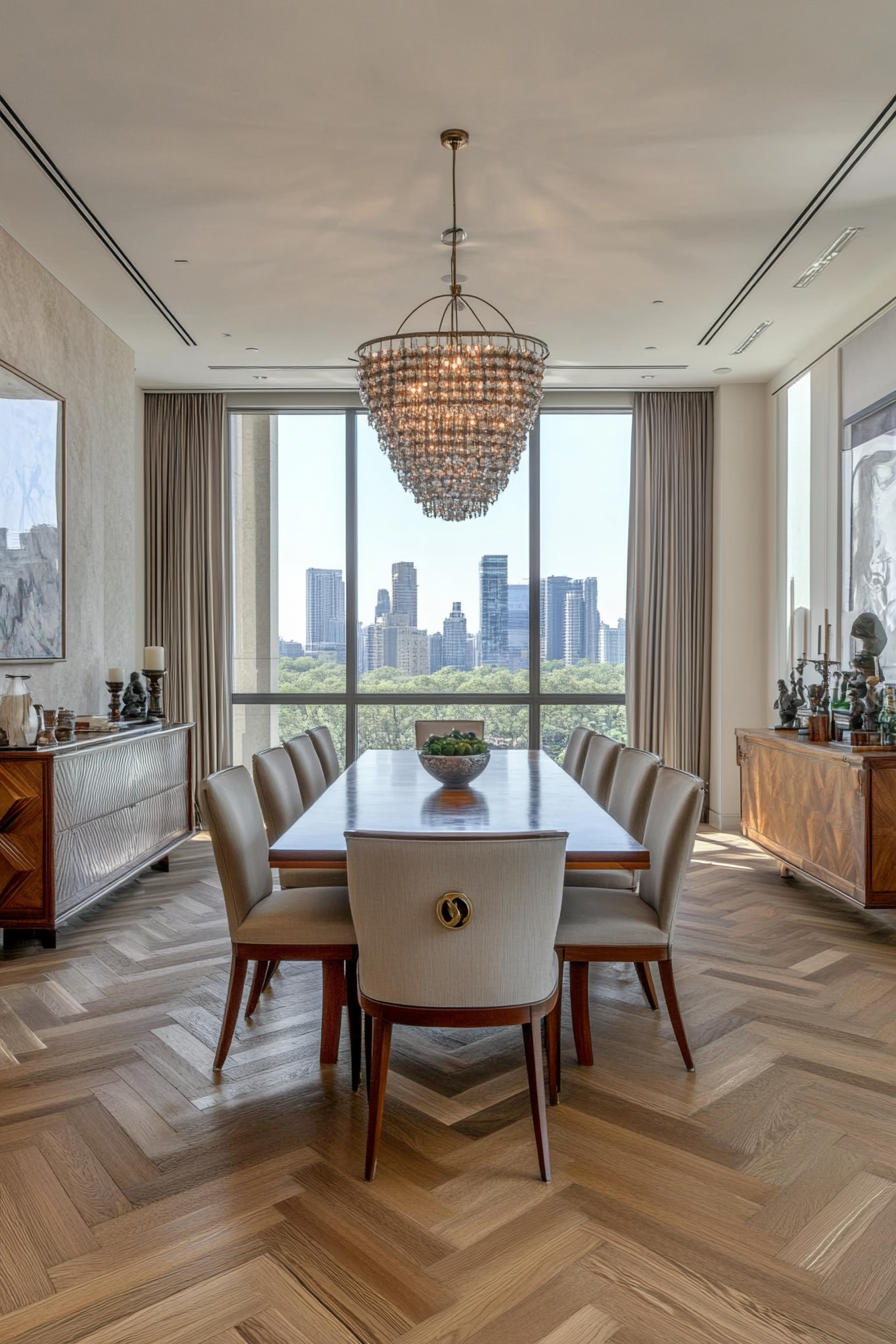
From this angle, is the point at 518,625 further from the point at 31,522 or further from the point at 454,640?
the point at 31,522

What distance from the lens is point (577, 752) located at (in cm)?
457

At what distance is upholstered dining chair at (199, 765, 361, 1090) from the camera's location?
267 cm

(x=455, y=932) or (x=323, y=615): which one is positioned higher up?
(x=323, y=615)

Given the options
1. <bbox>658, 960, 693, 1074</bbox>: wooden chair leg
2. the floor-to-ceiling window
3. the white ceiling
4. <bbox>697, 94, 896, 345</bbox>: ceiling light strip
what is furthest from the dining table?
the floor-to-ceiling window

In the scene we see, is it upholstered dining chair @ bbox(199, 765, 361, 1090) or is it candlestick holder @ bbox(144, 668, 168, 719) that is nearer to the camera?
upholstered dining chair @ bbox(199, 765, 361, 1090)

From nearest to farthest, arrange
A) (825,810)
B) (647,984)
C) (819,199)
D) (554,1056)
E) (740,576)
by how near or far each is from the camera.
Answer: (554,1056)
(647,984)
(819,199)
(825,810)
(740,576)

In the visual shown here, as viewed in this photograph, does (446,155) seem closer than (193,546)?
Yes

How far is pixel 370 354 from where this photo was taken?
3.69 m

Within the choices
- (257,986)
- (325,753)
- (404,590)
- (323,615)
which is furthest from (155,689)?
(257,986)

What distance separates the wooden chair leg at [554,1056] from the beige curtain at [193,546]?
15.2 ft

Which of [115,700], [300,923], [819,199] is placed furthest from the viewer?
[115,700]

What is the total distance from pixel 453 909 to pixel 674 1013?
102 cm

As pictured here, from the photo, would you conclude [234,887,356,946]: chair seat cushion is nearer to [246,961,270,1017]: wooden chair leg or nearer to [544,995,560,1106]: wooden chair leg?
[246,961,270,1017]: wooden chair leg

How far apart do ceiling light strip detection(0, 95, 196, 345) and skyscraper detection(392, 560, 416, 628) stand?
2.38 meters
